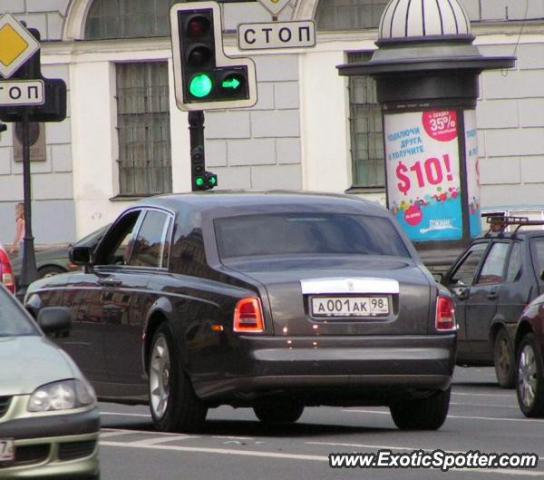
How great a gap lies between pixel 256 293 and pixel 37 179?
80.5ft

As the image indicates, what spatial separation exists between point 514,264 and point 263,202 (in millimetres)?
5928

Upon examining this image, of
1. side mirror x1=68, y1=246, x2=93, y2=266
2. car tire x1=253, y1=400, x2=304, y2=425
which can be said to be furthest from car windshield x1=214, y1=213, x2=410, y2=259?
side mirror x1=68, y1=246, x2=93, y2=266

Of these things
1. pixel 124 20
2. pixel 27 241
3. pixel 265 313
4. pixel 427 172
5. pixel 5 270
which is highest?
pixel 124 20

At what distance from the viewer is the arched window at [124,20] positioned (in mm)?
36844

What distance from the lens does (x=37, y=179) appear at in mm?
36906

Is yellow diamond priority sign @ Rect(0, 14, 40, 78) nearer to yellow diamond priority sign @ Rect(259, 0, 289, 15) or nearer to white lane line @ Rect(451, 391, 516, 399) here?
yellow diamond priority sign @ Rect(259, 0, 289, 15)

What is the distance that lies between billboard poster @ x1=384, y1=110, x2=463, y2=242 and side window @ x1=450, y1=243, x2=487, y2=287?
464cm

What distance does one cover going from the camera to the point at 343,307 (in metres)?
12.8

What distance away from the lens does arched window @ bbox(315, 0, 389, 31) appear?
1423 inches

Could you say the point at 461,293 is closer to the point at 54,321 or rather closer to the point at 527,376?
the point at 527,376

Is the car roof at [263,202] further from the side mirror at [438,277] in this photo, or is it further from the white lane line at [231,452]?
the side mirror at [438,277]

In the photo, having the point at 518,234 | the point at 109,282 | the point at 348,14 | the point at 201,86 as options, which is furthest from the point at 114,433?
the point at 348,14

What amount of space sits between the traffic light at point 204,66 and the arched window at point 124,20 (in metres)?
16.4

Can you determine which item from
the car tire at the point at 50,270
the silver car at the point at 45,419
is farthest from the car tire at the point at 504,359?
the car tire at the point at 50,270
